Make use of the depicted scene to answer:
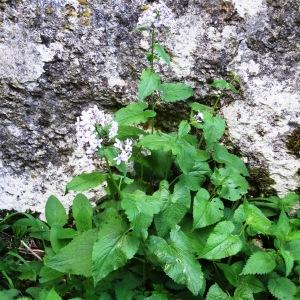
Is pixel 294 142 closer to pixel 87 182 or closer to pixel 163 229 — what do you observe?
pixel 163 229

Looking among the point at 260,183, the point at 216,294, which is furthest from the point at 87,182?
the point at 260,183

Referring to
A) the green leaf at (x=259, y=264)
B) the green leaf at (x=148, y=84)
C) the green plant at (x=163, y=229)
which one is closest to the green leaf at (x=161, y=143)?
the green plant at (x=163, y=229)

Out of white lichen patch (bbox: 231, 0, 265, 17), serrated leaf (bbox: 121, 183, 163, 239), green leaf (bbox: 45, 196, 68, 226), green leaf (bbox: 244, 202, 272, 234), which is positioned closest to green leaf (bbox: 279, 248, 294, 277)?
green leaf (bbox: 244, 202, 272, 234)

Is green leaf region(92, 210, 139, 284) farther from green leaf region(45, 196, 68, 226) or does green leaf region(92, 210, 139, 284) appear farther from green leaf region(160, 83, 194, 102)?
green leaf region(160, 83, 194, 102)

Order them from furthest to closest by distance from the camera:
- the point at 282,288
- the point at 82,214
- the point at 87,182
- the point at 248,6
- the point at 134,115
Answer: the point at 248,6, the point at 82,214, the point at 134,115, the point at 282,288, the point at 87,182

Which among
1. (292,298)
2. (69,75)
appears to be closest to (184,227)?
(292,298)

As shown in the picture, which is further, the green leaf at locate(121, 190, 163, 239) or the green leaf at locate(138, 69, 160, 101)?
the green leaf at locate(138, 69, 160, 101)
